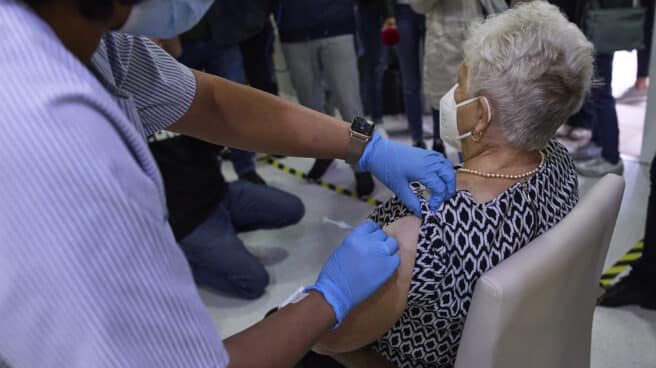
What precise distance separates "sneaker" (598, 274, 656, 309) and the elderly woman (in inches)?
41.3

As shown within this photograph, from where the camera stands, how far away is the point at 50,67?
0.52m

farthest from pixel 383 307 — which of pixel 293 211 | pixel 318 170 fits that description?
pixel 318 170

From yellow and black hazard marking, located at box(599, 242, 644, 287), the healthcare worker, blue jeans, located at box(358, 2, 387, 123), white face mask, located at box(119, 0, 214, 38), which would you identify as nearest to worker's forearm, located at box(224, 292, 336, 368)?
the healthcare worker

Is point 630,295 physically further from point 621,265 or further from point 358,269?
point 358,269

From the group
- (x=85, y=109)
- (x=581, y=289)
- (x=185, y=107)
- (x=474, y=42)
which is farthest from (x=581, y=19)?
(x=85, y=109)

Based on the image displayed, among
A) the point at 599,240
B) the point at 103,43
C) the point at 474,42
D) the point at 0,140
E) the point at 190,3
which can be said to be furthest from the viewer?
the point at 474,42

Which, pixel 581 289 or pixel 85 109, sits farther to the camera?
pixel 581 289

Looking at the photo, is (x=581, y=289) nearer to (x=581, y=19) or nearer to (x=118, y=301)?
(x=118, y=301)

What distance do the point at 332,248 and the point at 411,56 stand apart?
52.5 inches

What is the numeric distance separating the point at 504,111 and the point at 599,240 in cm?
31

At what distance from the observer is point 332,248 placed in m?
2.67

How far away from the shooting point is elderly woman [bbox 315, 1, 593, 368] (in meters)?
1.02

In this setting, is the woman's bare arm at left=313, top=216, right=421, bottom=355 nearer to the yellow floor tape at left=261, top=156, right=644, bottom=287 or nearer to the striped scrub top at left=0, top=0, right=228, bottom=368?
the striped scrub top at left=0, top=0, right=228, bottom=368

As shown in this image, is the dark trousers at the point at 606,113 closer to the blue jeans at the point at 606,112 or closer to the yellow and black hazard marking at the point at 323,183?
the blue jeans at the point at 606,112
